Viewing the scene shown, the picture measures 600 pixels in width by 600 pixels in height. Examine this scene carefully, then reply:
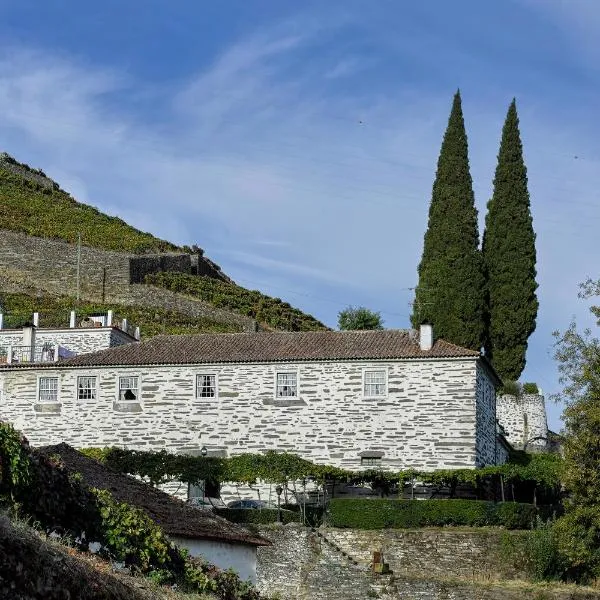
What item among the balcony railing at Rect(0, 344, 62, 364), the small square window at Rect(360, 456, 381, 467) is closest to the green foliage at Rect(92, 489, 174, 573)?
the small square window at Rect(360, 456, 381, 467)

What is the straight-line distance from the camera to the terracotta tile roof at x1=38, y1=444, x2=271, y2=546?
2978cm

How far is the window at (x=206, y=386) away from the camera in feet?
177

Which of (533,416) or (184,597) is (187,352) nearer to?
(533,416)

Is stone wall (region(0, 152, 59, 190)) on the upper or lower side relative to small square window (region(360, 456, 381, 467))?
upper

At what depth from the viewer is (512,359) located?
67.2m

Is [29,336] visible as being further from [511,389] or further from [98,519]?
[98,519]

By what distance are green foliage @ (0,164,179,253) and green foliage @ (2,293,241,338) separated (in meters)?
9.85

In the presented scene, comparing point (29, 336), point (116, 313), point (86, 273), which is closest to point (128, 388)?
point (29, 336)

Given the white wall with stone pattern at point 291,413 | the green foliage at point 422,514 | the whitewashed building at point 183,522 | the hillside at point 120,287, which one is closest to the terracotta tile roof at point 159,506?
the whitewashed building at point 183,522

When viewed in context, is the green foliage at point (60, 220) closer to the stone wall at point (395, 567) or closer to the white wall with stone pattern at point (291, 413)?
the white wall with stone pattern at point (291, 413)

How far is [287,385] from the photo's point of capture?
53094 millimetres

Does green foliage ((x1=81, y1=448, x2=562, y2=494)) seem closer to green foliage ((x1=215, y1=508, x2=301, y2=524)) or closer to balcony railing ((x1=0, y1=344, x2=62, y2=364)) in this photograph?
green foliage ((x1=215, y1=508, x2=301, y2=524))

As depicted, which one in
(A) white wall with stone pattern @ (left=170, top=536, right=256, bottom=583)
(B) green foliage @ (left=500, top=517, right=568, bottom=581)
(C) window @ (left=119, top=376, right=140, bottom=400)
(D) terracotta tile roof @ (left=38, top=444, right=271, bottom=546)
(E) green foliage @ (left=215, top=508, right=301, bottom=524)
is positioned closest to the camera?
(D) terracotta tile roof @ (left=38, top=444, right=271, bottom=546)

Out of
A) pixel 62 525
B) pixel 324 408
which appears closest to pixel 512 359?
pixel 324 408
